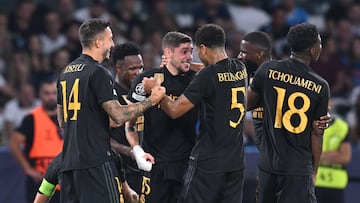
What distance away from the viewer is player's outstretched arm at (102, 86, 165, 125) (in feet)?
25.5

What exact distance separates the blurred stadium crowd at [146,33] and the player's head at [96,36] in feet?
17.9

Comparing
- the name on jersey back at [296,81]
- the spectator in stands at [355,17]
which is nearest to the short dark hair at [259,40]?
the name on jersey back at [296,81]

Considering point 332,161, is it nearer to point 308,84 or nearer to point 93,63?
point 308,84

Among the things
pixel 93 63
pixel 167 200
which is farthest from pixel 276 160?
pixel 93 63

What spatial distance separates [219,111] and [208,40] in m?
0.62

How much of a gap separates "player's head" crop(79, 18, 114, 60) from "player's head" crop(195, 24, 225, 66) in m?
0.81

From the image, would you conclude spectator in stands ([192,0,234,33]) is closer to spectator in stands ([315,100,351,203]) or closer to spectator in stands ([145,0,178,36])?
spectator in stands ([145,0,178,36])

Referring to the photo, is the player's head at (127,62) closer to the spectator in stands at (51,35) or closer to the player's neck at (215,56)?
the player's neck at (215,56)

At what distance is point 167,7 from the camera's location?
644 inches

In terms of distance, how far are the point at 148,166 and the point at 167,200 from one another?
595mm

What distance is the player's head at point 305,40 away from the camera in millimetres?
8234

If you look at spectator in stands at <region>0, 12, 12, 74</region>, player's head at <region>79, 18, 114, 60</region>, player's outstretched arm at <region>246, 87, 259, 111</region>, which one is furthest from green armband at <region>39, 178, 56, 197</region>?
spectator in stands at <region>0, 12, 12, 74</region>

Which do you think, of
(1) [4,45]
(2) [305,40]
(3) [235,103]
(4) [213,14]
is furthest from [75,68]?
(4) [213,14]

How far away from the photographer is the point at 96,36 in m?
7.95
